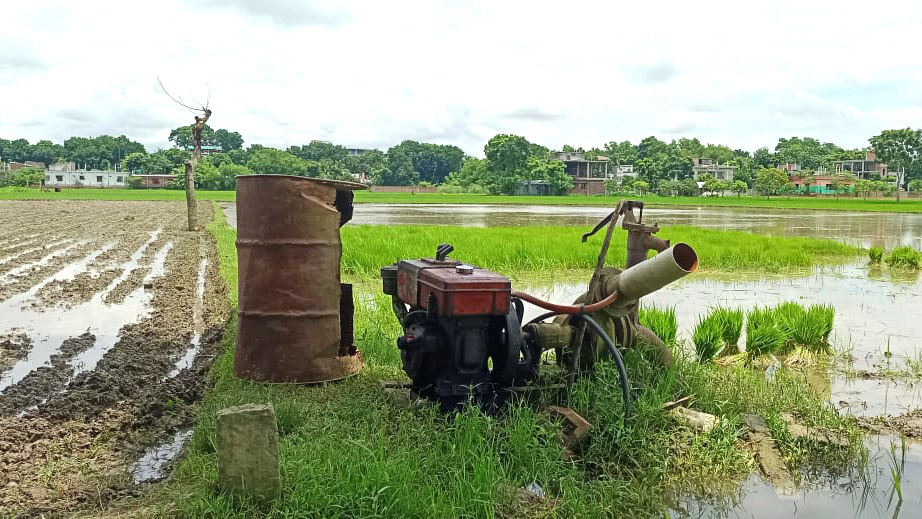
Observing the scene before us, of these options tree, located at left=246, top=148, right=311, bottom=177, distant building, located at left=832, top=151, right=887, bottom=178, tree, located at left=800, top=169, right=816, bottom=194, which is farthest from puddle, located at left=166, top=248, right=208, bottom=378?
distant building, located at left=832, top=151, right=887, bottom=178

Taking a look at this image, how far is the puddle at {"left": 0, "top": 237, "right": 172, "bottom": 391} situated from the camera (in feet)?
17.1

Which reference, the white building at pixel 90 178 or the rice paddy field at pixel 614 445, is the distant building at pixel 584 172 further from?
the rice paddy field at pixel 614 445

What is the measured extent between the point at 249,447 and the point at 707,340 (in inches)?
157

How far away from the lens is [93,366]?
514 centimetres

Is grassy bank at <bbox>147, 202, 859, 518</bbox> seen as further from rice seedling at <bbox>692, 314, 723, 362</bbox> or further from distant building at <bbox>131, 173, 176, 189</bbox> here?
distant building at <bbox>131, 173, 176, 189</bbox>

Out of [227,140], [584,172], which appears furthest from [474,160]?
[227,140]

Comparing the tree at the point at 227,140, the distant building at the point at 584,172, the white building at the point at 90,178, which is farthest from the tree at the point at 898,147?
the tree at the point at 227,140

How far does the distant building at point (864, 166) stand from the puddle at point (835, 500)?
86196 millimetres

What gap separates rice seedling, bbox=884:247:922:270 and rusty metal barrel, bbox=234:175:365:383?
11228mm

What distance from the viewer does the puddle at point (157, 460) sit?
3212mm

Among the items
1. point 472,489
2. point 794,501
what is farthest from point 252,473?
point 794,501

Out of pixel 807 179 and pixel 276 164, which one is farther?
pixel 276 164

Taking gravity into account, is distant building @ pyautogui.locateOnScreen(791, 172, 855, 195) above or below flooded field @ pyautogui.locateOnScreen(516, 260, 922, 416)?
above

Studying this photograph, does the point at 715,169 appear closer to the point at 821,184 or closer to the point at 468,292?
the point at 821,184
